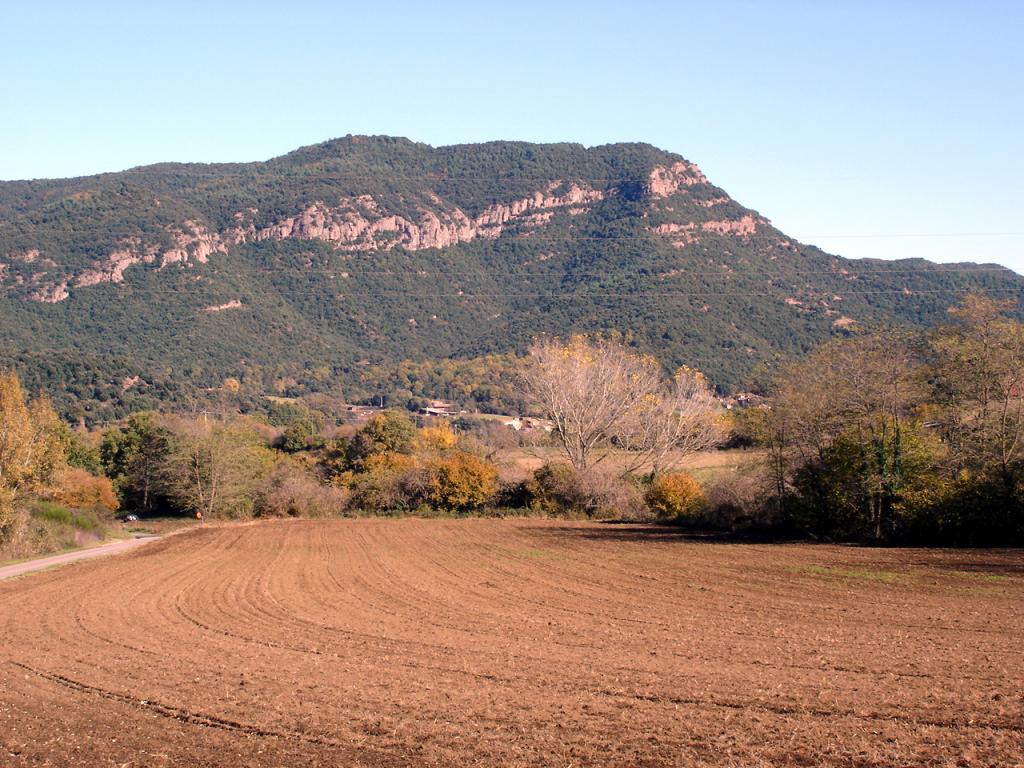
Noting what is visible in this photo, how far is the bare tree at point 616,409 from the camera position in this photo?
57.8m

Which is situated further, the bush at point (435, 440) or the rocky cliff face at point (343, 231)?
the rocky cliff face at point (343, 231)

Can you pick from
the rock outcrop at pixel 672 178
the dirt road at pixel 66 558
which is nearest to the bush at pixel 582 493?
the dirt road at pixel 66 558

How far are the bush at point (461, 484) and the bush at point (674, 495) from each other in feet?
39.9

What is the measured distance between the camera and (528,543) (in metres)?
39.5

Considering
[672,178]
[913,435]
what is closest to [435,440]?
[913,435]

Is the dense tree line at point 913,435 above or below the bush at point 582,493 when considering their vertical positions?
above

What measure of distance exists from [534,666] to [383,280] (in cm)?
15579

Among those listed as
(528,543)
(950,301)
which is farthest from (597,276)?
(528,543)

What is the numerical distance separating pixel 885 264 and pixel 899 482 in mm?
125679

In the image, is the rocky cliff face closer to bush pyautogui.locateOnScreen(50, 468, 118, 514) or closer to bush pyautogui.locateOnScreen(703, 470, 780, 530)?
bush pyautogui.locateOnScreen(50, 468, 118, 514)

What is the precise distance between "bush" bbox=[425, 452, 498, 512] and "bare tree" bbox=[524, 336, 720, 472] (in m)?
5.76

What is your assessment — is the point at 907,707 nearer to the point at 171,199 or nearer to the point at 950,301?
the point at 950,301

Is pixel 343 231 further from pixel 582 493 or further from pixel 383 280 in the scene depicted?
pixel 582 493

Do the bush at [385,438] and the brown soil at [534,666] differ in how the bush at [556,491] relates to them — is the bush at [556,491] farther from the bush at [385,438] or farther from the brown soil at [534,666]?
the brown soil at [534,666]
